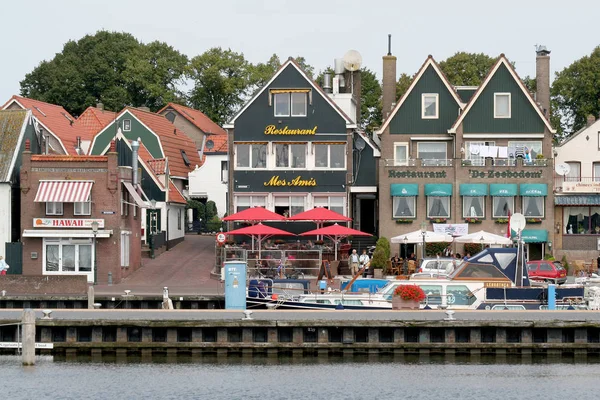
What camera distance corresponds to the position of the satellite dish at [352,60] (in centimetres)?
8462

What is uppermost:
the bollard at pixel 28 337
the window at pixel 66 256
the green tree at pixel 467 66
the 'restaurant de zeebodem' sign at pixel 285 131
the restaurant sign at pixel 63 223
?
the green tree at pixel 467 66

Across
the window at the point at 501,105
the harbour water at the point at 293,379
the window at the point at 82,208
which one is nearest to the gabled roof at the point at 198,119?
the window at the point at 501,105

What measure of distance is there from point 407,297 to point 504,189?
2794 centimetres

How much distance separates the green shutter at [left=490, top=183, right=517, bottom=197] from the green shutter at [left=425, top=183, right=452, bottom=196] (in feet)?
8.57

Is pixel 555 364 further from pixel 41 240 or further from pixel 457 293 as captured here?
pixel 41 240

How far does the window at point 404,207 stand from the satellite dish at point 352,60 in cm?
1134

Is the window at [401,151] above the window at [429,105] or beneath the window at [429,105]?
beneath

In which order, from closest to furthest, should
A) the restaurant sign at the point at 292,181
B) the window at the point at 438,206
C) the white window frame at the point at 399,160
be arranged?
1. the window at the point at 438,206
2. the white window frame at the point at 399,160
3. the restaurant sign at the point at 292,181

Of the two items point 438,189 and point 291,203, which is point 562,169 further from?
point 291,203

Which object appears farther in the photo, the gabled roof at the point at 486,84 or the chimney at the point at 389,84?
the chimney at the point at 389,84

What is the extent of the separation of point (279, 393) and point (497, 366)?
9.36 meters

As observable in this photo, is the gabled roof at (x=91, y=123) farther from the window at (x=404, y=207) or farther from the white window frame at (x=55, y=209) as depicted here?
the window at (x=404, y=207)

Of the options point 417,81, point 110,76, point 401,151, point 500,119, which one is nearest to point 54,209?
point 401,151

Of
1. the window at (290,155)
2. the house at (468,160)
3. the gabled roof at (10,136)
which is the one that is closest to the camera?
the gabled roof at (10,136)
